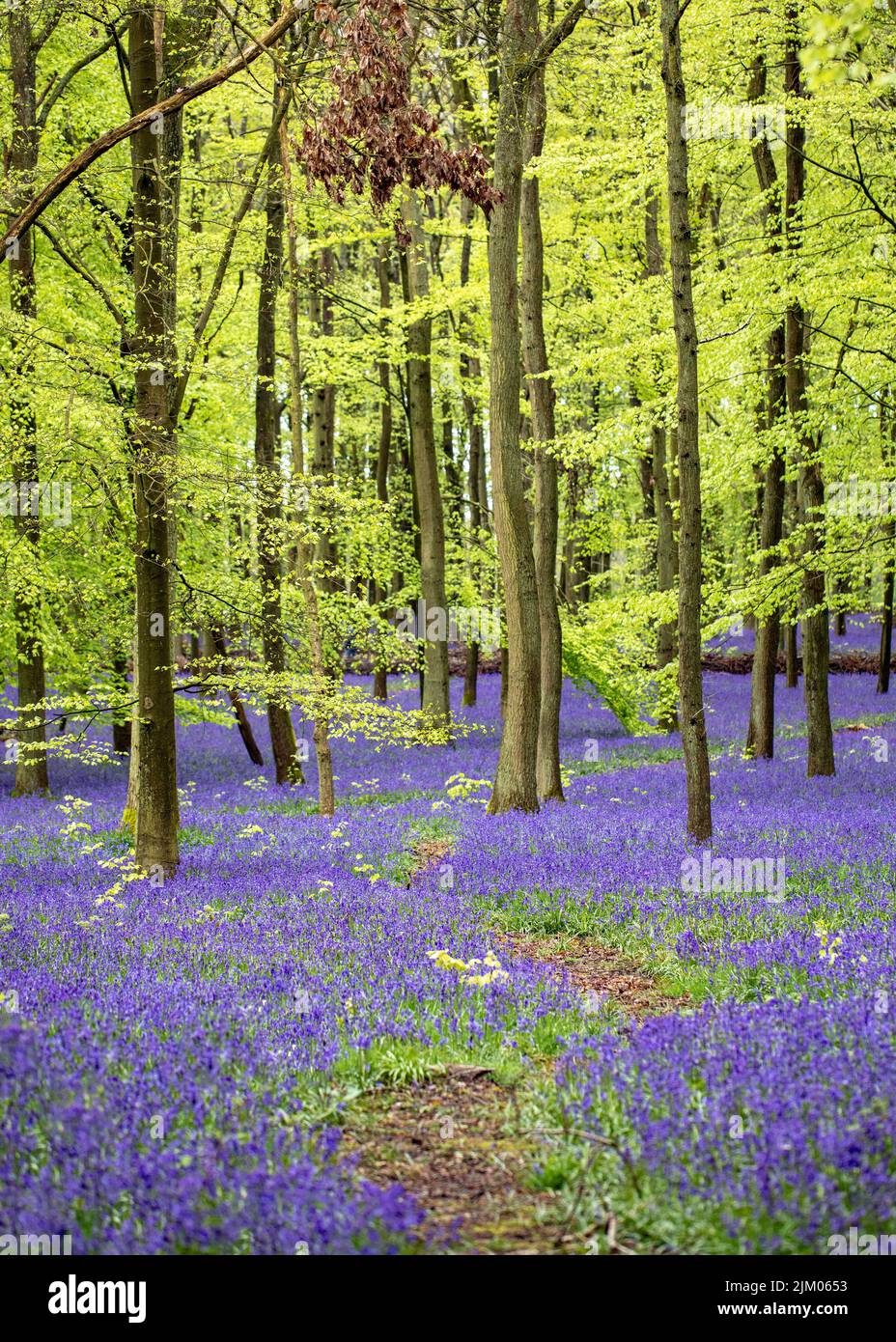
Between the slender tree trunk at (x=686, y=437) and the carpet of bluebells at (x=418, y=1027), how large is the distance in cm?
100

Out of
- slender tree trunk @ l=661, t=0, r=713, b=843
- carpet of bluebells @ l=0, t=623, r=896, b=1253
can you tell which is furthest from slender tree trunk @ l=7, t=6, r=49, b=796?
slender tree trunk @ l=661, t=0, r=713, b=843

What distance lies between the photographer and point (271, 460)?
18484mm

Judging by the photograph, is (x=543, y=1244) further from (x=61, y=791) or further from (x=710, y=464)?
(x=61, y=791)

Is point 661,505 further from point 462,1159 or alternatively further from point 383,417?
point 462,1159

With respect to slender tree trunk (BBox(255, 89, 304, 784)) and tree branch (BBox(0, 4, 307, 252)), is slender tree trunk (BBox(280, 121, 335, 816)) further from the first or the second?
tree branch (BBox(0, 4, 307, 252))

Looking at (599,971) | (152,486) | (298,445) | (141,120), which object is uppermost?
(141,120)

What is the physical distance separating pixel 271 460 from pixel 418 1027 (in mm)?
14934

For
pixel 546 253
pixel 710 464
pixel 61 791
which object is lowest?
pixel 61 791

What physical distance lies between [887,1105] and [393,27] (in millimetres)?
6849

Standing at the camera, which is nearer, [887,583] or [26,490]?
Result: [26,490]

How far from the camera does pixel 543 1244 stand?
127 inches

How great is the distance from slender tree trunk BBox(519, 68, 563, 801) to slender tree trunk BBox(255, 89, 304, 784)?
12.7ft

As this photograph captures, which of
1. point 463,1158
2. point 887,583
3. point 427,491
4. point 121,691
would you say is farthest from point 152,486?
point 887,583

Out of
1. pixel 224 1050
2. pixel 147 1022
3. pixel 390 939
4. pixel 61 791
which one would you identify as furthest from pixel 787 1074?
pixel 61 791
